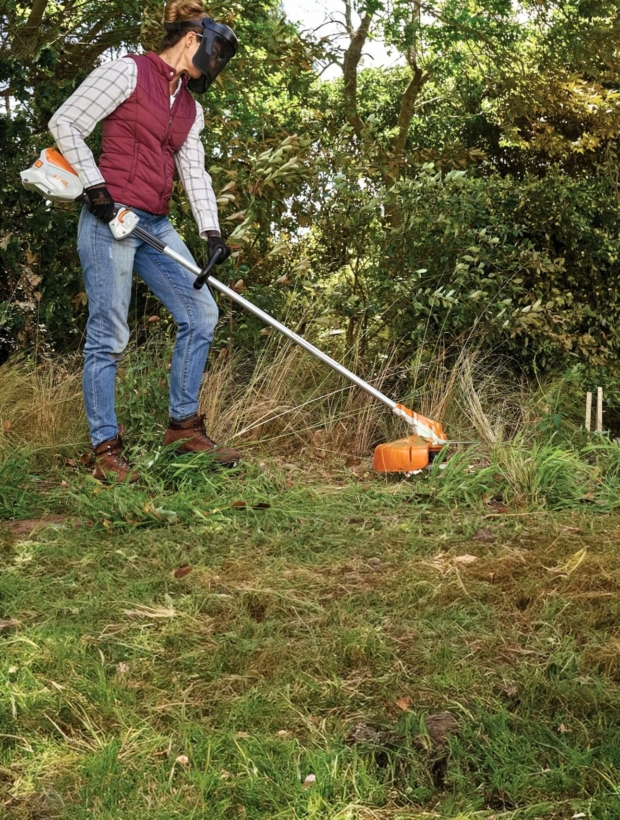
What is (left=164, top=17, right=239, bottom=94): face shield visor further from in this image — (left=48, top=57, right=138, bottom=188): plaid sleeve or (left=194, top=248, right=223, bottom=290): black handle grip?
(left=194, top=248, right=223, bottom=290): black handle grip

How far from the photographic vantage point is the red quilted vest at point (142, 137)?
443cm

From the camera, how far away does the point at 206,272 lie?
15.2 feet

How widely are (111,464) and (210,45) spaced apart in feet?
6.47

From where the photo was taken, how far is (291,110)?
764cm

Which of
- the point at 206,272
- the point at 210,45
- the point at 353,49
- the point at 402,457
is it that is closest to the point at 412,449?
the point at 402,457

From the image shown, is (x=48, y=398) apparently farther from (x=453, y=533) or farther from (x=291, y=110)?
(x=291, y=110)

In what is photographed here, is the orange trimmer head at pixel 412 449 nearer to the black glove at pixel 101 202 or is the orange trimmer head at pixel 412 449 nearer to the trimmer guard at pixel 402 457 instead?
the trimmer guard at pixel 402 457

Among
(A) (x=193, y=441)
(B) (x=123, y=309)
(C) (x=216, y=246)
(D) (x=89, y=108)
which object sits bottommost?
(A) (x=193, y=441)

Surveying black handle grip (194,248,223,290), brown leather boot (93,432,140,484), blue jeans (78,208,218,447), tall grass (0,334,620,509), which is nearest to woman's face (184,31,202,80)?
blue jeans (78,208,218,447)

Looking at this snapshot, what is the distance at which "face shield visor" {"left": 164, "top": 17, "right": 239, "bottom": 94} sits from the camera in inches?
177

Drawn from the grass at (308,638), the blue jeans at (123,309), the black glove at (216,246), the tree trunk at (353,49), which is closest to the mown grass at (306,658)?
the grass at (308,638)

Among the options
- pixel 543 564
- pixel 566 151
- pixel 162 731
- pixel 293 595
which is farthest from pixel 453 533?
pixel 566 151

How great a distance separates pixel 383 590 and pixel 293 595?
307 millimetres

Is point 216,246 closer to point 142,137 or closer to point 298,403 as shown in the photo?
point 142,137
